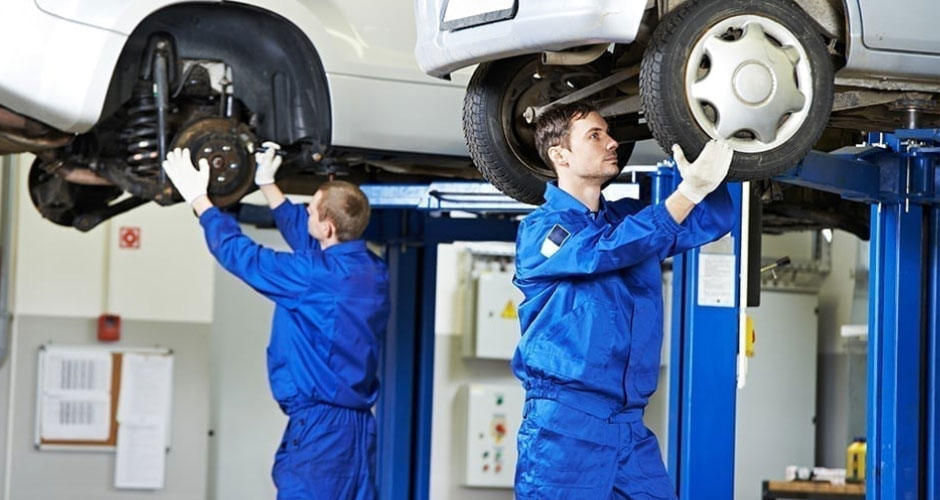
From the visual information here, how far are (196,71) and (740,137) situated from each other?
2475 mm

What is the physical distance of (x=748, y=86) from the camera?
3570 millimetres

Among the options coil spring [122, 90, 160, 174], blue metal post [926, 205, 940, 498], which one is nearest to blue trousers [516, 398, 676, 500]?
blue metal post [926, 205, 940, 498]

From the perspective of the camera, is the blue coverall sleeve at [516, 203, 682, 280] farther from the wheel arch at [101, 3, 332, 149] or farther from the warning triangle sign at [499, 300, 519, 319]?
the warning triangle sign at [499, 300, 519, 319]

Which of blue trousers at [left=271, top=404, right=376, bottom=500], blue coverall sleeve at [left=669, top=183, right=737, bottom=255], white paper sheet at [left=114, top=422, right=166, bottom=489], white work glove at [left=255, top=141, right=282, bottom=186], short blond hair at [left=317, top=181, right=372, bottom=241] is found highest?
white work glove at [left=255, top=141, right=282, bottom=186]

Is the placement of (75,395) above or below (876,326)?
below

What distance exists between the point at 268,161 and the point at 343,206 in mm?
321

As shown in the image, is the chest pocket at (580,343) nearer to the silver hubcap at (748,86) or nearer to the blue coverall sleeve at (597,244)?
the blue coverall sleeve at (597,244)

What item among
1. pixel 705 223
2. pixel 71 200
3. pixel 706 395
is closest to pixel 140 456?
pixel 71 200

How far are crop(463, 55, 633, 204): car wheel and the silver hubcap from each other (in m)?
0.76

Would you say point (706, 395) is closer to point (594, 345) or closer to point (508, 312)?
point (594, 345)

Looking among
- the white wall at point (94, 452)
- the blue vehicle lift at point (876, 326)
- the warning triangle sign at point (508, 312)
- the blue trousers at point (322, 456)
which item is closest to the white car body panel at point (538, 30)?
the blue vehicle lift at point (876, 326)

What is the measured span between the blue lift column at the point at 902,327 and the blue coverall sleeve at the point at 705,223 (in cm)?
156

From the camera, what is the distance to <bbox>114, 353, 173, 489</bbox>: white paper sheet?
846 cm

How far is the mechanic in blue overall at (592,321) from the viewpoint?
3.69 meters
